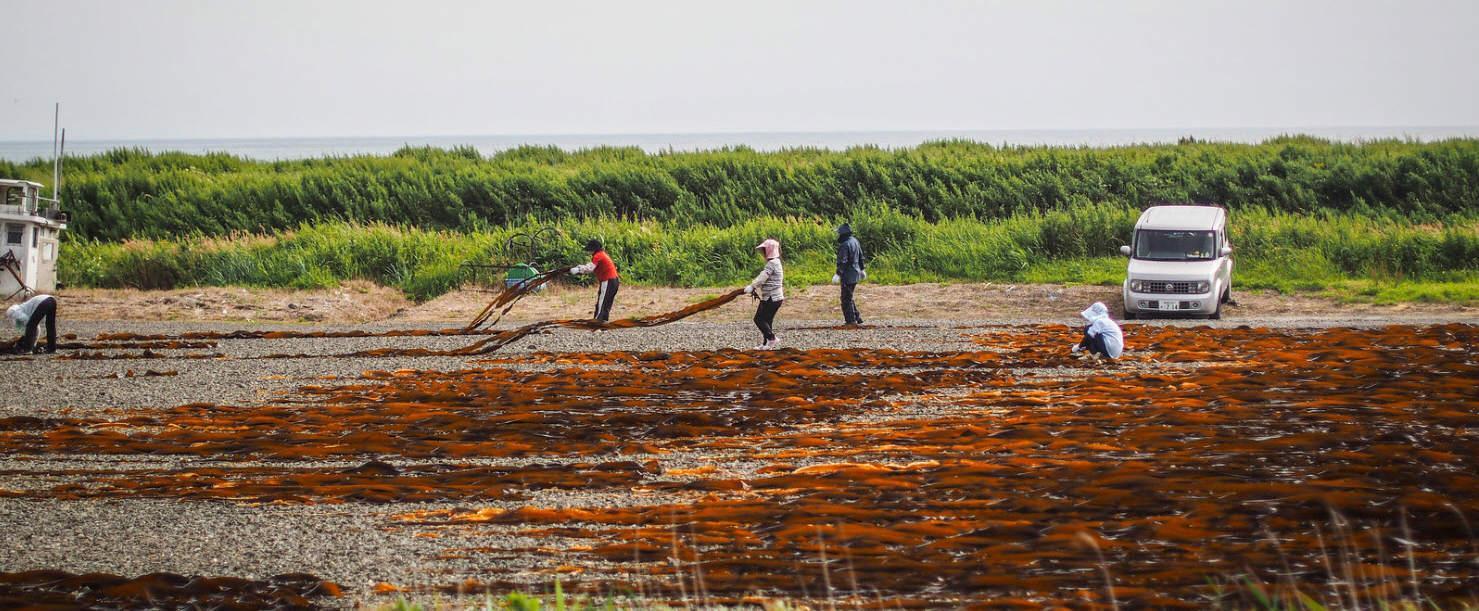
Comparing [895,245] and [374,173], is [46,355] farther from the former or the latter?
[374,173]

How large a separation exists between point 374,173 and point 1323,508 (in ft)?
155

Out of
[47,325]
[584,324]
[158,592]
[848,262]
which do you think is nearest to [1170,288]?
[848,262]

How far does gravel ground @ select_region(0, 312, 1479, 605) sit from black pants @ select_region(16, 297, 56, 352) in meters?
0.55

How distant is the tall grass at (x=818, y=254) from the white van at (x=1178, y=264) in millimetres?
4010

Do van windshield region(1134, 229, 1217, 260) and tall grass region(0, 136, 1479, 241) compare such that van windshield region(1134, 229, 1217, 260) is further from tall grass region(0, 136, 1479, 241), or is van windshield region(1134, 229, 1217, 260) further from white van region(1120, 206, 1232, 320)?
tall grass region(0, 136, 1479, 241)

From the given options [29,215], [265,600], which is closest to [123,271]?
[29,215]

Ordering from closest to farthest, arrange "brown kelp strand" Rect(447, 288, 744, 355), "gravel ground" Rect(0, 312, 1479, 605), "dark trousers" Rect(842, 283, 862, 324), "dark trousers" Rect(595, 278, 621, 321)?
"gravel ground" Rect(0, 312, 1479, 605)
"brown kelp strand" Rect(447, 288, 744, 355)
"dark trousers" Rect(595, 278, 621, 321)
"dark trousers" Rect(842, 283, 862, 324)

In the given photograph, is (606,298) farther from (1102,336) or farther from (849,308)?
(1102,336)

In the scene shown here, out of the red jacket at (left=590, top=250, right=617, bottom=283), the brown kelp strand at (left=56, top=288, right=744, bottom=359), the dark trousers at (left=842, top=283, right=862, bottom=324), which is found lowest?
the brown kelp strand at (left=56, top=288, right=744, bottom=359)

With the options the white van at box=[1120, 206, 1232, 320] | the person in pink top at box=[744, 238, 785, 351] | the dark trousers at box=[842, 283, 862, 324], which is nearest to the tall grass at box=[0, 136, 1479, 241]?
the white van at box=[1120, 206, 1232, 320]

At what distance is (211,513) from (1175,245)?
1861 centimetres

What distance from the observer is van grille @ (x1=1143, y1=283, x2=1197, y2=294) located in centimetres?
2088

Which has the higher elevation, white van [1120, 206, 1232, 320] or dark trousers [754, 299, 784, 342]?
white van [1120, 206, 1232, 320]

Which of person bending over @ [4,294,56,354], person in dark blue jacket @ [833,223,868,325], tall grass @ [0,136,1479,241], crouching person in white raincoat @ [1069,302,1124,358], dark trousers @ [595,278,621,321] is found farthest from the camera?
tall grass @ [0,136,1479,241]
